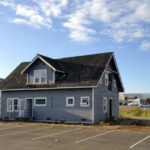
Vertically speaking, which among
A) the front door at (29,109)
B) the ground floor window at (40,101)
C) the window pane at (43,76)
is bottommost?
the front door at (29,109)

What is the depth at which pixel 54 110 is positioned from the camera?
25.0 meters

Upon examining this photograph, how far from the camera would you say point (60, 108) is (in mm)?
24734

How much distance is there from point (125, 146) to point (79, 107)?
1195cm

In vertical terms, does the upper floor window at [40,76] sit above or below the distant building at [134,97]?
above

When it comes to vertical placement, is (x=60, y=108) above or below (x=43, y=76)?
below

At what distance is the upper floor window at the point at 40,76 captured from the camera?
26219 mm

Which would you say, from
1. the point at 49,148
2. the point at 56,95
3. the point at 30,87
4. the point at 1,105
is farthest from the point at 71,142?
the point at 1,105

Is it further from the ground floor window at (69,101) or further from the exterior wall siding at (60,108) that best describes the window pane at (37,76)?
the ground floor window at (69,101)

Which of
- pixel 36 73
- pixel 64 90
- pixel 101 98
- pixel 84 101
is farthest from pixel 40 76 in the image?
pixel 101 98

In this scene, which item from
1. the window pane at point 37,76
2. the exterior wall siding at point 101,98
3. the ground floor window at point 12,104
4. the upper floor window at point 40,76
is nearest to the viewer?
the exterior wall siding at point 101,98

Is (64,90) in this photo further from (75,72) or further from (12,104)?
(12,104)

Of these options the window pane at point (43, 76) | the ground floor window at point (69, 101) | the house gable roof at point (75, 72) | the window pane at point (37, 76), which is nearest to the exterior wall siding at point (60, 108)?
the ground floor window at point (69, 101)

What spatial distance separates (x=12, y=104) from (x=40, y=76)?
16.1 ft

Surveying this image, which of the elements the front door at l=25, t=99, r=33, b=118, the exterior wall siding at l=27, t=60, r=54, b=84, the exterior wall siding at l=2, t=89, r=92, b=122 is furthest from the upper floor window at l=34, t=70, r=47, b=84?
the front door at l=25, t=99, r=33, b=118
